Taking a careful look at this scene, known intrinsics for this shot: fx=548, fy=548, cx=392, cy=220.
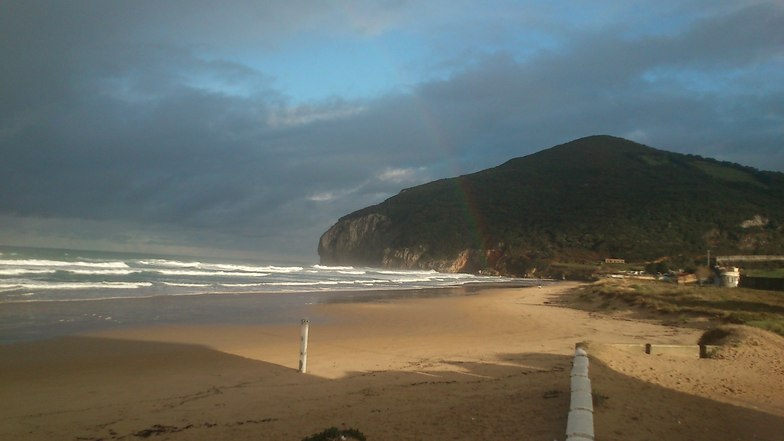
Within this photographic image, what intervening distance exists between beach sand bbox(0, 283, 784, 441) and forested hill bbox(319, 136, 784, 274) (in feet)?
192

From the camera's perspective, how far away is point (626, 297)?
73.6ft

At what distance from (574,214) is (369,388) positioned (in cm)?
7909

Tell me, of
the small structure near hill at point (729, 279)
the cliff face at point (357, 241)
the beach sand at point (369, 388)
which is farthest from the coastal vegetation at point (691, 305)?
the cliff face at point (357, 241)

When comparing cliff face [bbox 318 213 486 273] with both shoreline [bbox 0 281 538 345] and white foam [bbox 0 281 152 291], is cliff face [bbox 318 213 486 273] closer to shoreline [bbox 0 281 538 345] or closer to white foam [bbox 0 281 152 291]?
white foam [bbox 0 281 152 291]

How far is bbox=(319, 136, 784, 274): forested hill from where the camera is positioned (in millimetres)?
69875

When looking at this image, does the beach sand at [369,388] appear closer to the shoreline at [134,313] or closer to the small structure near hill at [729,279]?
the shoreline at [134,313]

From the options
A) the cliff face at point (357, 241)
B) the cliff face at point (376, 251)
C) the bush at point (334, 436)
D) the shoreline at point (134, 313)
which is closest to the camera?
the bush at point (334, 436)

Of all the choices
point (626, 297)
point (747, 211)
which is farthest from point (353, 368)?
point (747, 211)

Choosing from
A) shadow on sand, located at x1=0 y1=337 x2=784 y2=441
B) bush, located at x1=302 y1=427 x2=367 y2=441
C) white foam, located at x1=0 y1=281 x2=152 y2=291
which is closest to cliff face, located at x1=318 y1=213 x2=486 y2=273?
white foam, located at x1=0 y1=281 x2=152 y2=291

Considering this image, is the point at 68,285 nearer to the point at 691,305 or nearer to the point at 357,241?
the point at 691,305

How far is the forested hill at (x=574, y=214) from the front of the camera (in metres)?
69.9

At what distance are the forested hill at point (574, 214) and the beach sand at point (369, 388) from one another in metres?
58.4

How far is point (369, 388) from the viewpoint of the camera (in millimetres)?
7543

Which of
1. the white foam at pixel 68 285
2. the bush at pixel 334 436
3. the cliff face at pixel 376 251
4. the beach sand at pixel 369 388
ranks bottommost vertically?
the beach sand at pixel 369 388
